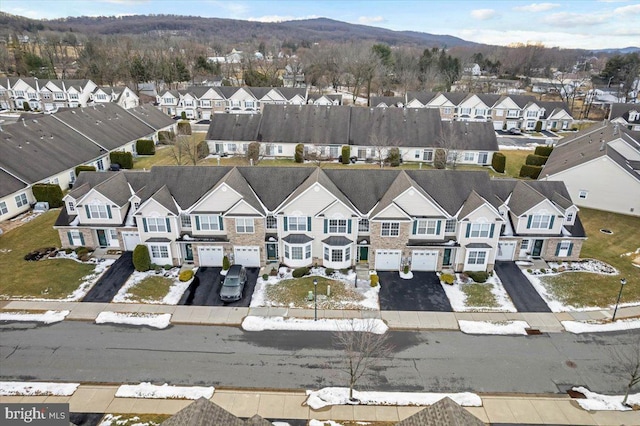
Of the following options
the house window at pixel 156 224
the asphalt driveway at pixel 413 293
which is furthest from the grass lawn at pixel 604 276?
the house window at pixel 156 224

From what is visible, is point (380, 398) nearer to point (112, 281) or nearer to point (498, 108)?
point (112, 281)

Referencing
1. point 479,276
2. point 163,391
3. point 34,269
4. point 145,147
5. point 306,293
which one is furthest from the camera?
point 145,147

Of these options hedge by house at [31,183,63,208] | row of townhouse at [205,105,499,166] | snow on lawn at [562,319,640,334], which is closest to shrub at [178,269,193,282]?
hedge by house at [31,183,63,208]

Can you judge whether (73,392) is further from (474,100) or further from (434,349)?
(474,100)

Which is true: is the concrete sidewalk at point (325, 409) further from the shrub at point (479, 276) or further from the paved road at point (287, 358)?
the shrub at point (479, 276)

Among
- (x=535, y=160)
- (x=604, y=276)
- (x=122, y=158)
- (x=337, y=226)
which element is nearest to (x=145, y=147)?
(x=122, y=158)

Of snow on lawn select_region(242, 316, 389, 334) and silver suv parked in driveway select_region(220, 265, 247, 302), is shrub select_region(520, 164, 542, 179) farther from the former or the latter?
silver suv parked in driveway select_region(220, 265, 247, 302)
